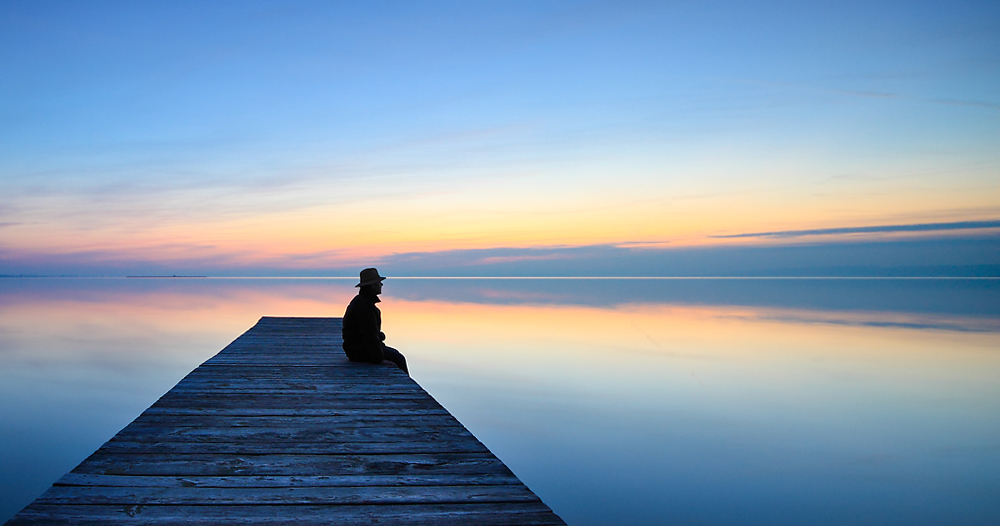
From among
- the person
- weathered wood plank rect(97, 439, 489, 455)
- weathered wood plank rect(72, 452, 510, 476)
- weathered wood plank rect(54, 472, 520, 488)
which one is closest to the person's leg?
the person

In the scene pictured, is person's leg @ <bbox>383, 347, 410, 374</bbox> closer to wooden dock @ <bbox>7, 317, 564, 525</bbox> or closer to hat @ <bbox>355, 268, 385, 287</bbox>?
hat @ <bbox>355, 268, 385, 287</bbox>

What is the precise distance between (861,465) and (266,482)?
6897mm

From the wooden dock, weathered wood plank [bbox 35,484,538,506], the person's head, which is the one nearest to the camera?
the wooden dock

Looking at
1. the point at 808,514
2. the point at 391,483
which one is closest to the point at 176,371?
the point at 391,483

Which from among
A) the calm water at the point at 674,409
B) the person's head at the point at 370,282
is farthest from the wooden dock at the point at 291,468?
the calm water at the point at 674,409

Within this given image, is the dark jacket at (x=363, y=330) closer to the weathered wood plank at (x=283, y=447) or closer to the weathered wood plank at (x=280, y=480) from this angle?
the weathered wood plank at (x=283, y=447)

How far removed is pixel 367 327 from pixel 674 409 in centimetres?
549

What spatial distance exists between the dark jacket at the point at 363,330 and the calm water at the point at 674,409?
6.79ft

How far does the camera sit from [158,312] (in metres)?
27.0

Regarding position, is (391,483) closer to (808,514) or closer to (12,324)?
(808,514)

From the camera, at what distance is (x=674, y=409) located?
962cm

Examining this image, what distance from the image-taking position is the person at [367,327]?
6980mm

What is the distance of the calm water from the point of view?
607 cm

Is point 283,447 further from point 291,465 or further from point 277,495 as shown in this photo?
point 277,495
